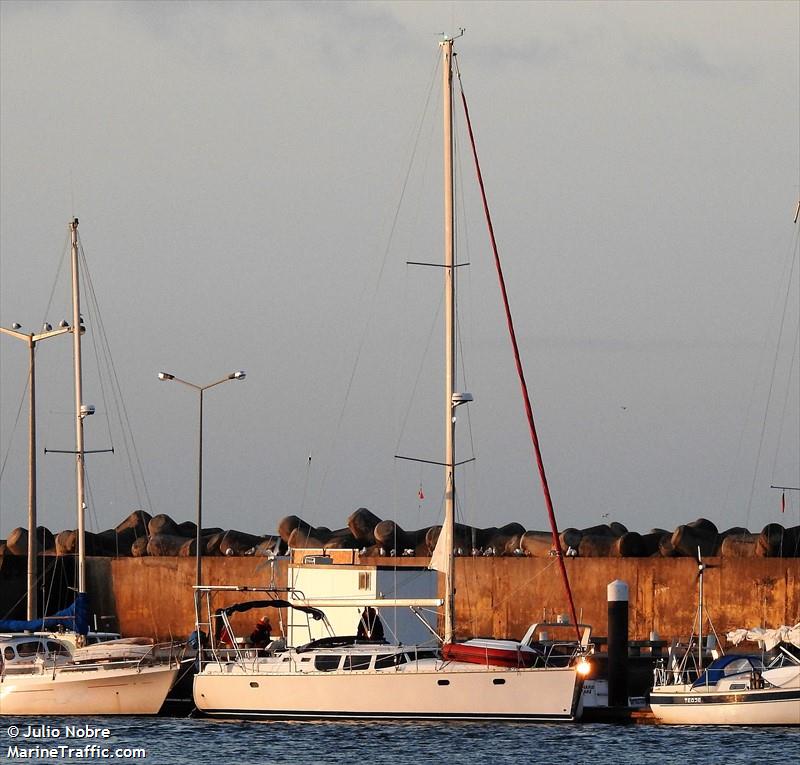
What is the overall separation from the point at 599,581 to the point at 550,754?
59.3 ft

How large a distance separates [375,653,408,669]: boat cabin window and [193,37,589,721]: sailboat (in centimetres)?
2

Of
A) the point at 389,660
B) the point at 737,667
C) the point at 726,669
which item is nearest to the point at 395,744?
the point at 389,660

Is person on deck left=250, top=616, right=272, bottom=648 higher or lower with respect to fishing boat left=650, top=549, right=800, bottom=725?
higher

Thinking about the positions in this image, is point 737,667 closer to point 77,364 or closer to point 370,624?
point 370,624

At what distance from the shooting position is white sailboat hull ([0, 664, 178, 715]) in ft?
145

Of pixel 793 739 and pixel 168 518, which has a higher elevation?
pixel 168 518

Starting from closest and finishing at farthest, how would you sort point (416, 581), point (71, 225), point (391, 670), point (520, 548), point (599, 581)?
point (391, 670)
point (416, 581)
point (71, 225)
point (599, 581)
point (520, 548)

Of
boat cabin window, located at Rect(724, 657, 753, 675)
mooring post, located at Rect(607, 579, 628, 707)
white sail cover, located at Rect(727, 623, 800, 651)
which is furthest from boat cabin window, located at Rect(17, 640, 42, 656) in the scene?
white sail cover, located at Rect(727, 623, 800, 651)

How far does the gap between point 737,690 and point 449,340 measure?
389 inches

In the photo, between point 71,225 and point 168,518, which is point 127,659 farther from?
point 168,518

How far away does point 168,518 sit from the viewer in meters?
73.1

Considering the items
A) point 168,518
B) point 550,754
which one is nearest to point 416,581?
point 550,754

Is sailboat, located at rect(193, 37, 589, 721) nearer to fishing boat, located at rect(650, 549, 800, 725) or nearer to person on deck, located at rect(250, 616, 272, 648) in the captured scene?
person on deck, located at rect(250, 616, 272, 648)

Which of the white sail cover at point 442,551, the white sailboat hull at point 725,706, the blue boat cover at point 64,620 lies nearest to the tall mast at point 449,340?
the white sail cover at point 442,551
